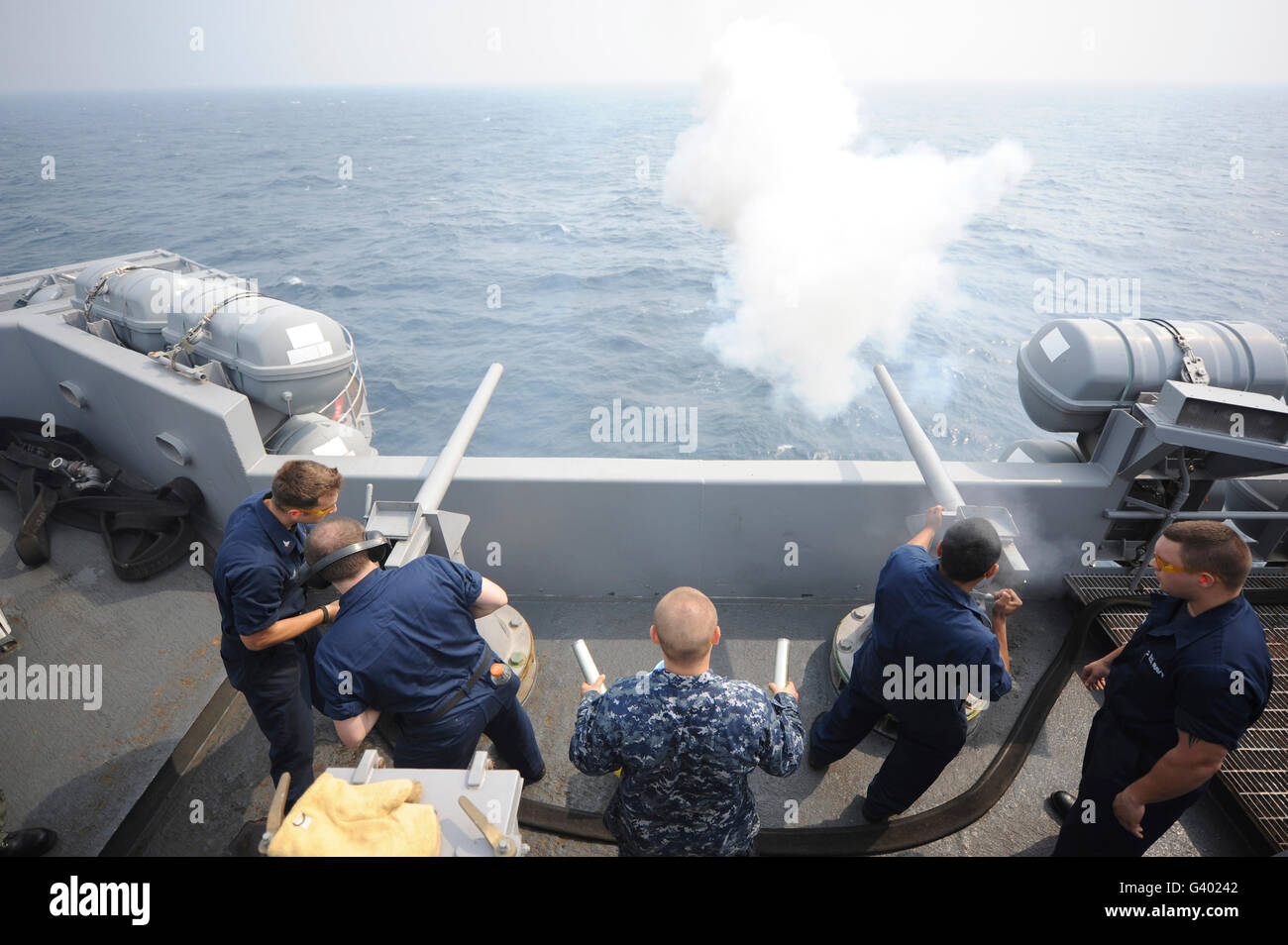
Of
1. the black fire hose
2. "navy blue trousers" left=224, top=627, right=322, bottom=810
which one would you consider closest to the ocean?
the black fire hose

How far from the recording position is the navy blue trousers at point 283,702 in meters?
3.18

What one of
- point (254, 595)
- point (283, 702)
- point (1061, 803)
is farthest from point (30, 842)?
point (1061, 803)

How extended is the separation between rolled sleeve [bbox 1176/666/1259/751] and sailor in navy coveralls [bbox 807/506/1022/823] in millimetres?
545

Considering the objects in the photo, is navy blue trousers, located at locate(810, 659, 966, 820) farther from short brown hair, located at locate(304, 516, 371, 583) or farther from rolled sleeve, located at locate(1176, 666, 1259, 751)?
short brown hair, located at locate(304, 516, 371, 583)

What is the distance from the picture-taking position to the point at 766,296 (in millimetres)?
24641

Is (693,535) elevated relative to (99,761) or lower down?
elevated

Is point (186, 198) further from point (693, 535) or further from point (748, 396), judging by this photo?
point (693, 535)

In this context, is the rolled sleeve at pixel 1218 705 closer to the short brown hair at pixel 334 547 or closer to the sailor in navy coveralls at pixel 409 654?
the sailor in navy coveralls at pixel 409 654

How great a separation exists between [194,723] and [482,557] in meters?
1.70

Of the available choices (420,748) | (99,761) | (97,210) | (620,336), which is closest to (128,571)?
(99,761)

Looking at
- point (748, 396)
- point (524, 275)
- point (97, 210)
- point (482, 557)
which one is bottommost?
point (748, 396)

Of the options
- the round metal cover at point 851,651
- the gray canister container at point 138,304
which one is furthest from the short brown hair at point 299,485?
the gray canister container at point 138,304

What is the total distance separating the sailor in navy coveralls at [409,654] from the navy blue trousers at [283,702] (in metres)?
0.64

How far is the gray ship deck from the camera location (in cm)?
333
